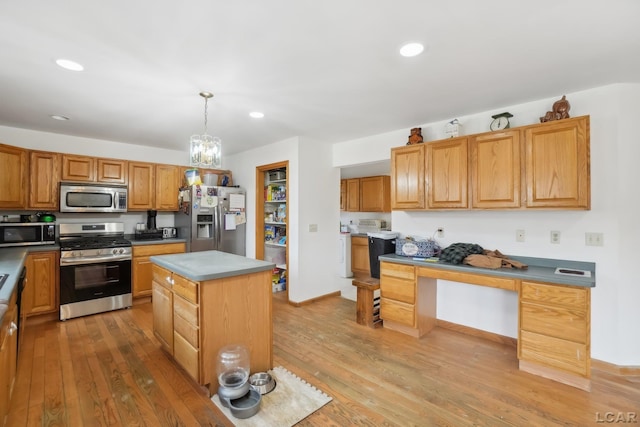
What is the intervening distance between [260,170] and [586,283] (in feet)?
13.6

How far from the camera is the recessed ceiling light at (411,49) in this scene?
6.18 ft

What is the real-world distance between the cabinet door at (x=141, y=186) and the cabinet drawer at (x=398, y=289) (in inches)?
146

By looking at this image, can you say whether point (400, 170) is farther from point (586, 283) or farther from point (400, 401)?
point (400, 401)

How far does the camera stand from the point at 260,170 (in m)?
4.81

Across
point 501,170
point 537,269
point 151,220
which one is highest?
point 501,170

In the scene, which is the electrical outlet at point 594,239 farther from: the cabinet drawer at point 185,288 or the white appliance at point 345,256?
the white appliance at point 345,256

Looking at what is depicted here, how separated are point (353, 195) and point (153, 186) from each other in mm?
4016

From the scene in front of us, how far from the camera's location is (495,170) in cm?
278

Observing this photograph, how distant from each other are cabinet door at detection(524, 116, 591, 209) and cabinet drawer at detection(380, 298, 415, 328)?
1520 millimetres

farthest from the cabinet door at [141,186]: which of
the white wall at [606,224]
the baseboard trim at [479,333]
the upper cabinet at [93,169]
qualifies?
the white wall at [606,224]

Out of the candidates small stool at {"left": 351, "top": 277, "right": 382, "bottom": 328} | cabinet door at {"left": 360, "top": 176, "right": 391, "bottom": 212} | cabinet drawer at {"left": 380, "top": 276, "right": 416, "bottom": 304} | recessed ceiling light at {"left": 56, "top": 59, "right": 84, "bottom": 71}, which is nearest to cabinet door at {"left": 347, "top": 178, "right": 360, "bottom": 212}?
cabinet door at {"left": 360, "top": 176, "right": 391, "bottom": 212}

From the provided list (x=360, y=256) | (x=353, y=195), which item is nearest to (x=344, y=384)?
(x=360, y=256)

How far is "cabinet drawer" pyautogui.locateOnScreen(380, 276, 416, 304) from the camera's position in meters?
3.09

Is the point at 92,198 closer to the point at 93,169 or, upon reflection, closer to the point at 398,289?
the point at 93,169
